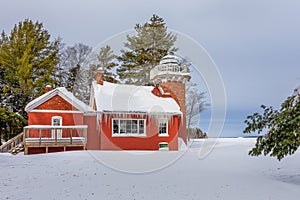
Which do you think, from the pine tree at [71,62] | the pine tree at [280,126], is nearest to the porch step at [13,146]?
the pine tree at [71,62]

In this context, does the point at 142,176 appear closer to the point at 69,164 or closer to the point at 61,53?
the point at 69,164

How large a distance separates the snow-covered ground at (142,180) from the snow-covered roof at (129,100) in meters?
6.91

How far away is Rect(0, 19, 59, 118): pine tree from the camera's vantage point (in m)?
23.3

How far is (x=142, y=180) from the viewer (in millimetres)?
7242

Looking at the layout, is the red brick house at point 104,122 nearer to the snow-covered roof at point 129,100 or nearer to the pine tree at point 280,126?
the snow-covered roof at point 129,100

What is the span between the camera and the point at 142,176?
7812mm

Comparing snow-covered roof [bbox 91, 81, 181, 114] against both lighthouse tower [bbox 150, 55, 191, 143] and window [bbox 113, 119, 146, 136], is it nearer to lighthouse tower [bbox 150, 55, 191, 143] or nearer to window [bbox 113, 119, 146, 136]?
window [bbox 113, 119, 146, 136]

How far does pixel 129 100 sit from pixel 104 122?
2.33m

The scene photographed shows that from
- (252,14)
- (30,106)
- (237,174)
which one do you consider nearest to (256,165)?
(237,174)

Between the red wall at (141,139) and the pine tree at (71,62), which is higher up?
the pine tree at (71,62)

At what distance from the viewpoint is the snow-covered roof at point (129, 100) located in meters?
17.2

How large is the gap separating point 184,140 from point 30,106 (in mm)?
10026

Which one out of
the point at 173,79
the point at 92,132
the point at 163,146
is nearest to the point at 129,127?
the point at 92,132

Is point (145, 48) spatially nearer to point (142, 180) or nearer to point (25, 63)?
point (25, 63)
